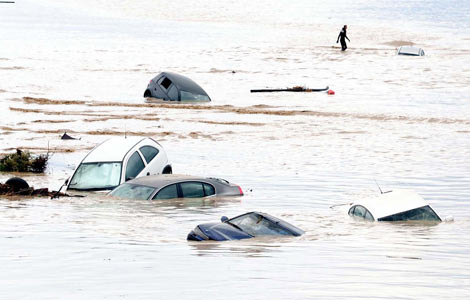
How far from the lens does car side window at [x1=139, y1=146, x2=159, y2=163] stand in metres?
29.5

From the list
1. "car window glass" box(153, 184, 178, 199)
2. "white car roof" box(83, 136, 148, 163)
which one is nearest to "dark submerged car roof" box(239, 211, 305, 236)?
"car window glass" box(153, 184, 178, 199)

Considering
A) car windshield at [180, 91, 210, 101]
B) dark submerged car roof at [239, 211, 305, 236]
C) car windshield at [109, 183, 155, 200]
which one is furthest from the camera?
car windshield at [180, 91, 210, 101]

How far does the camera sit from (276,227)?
21.3 meters

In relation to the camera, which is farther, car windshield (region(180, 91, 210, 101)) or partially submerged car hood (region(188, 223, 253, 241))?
car windshield (region(180, 91, 210, 101))

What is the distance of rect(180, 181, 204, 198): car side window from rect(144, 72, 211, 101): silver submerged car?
3150 cm

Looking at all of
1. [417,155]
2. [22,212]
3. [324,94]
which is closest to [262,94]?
[324,94]

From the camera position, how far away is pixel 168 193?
86.9ft

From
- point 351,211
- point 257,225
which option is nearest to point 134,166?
point 351,211

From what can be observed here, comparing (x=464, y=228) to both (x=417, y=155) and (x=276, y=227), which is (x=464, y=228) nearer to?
(x=276, y=227)

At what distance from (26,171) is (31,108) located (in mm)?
20187

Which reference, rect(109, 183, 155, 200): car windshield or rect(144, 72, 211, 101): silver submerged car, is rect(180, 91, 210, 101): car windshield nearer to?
rect(144, 72, 211, 101): silver submerged car

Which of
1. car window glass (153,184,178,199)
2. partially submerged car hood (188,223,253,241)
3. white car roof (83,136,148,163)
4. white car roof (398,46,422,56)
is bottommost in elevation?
partially submerged car hood (188,223,253,241)

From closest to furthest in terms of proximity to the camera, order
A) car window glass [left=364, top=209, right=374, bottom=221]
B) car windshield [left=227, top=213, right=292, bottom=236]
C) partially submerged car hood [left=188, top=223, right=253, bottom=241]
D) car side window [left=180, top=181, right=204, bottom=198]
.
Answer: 1. partially submerged car hood [left=188, top=223, right=253, bottom=241]
2. car windshield [left=227, top=213, right=292, bottom=236]
3. car window glass [left=364, top=209, right=374, bottom=221]
4. car side window [left=180, top=181, right=204, bottom=198]

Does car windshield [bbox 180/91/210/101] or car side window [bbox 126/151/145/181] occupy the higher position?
car windshield [bbox 180/91/210/101]
